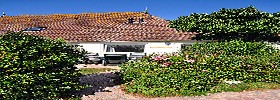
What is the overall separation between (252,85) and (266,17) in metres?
14.3

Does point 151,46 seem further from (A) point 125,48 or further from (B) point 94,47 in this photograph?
(B) point 94,47

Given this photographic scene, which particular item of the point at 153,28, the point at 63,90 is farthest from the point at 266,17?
the point at 63,90

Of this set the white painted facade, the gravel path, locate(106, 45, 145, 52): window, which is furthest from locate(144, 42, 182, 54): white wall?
the gravel path

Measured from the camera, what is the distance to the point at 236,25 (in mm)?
25547

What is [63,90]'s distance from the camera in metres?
11.2

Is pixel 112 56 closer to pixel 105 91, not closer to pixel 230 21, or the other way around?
A: pixel 230 21

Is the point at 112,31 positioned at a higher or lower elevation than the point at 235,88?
higher

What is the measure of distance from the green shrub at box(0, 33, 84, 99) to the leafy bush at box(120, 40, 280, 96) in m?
2.47

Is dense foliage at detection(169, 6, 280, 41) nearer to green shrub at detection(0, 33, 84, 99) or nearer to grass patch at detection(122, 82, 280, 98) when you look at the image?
grass patch at detection(122, 82, 280, 98)

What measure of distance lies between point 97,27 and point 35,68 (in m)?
20.3

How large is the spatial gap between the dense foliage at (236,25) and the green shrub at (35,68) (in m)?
16.3

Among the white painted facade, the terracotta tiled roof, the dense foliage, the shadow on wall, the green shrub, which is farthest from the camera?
the terracotta tiled roof

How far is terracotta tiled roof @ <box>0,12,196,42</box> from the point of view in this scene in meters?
28.1

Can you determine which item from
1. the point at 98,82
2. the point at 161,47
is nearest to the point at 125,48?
the point at 161,47
